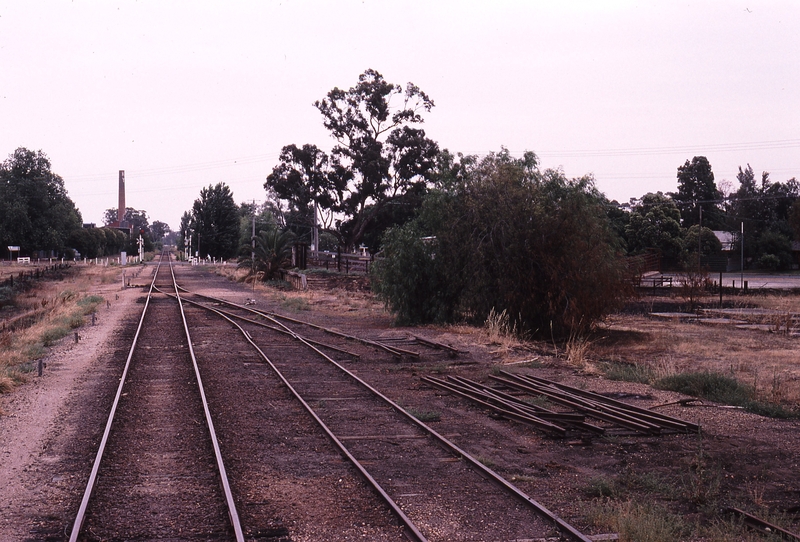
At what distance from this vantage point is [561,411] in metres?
11.4

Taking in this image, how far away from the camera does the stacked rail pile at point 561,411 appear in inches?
403

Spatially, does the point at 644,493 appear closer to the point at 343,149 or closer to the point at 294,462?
the point at 294,462

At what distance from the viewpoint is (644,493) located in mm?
7711

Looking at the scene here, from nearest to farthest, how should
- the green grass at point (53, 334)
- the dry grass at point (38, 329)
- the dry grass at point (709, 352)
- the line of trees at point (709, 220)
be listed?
the dry grass at point (709, 352) < the dry grass at point (38, 329) < the green grass at point (53, 334) < the line of trees at point (709, 220)

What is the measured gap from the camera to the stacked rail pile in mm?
10234

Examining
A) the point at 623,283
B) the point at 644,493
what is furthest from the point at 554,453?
the point at 623,283

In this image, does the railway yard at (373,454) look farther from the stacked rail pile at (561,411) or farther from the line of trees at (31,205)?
the line of trees at (31,205)

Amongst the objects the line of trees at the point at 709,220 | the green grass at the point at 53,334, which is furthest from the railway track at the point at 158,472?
the line of trees at the point at 709,220

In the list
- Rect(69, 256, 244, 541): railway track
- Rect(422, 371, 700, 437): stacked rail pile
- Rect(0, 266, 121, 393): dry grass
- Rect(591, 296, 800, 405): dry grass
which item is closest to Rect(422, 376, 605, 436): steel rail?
Rect(422, 371, 700, 437): stacked rail pile

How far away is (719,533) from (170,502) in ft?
16.3

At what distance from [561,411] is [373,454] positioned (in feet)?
11.8

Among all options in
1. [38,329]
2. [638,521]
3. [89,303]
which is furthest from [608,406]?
[89,303]

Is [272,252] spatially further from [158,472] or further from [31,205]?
[31,205]

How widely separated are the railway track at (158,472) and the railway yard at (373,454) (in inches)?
1.2
